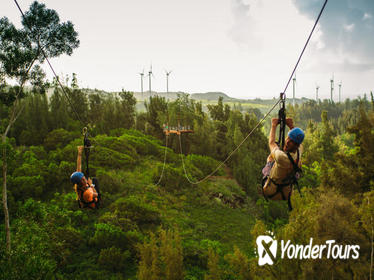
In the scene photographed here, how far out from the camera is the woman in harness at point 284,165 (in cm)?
346

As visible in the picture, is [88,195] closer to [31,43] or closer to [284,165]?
[284,165]

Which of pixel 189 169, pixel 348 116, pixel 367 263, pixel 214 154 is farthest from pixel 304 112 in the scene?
pixel 367 263

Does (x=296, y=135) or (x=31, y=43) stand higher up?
(x=31, y=43)

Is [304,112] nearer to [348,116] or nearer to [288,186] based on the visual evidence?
[348,116]

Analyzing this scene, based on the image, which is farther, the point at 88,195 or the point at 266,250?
the point at 266,250

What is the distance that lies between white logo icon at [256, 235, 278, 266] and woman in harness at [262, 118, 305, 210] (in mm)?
6077

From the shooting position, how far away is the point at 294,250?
29.3 ft

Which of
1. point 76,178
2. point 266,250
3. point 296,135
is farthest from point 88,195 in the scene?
point 266,250

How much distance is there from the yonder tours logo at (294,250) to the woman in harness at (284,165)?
235 inches

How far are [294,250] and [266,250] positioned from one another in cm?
100

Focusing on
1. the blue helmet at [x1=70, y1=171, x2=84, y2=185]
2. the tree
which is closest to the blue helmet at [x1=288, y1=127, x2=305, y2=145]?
the blue helmet at [x1=70, y1=171, x2=84, y2=185]

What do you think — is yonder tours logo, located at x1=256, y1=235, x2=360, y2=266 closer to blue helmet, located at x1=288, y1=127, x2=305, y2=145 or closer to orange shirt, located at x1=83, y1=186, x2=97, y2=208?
orange shirt, located at x1=83, y1=186, x2=97, y2=208

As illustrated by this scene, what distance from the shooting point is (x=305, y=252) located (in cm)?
901

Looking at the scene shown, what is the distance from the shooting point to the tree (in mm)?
11023
